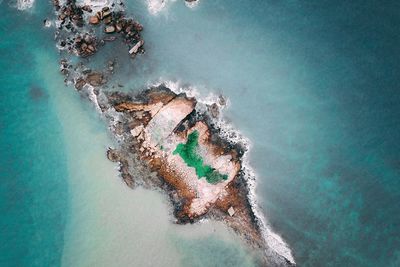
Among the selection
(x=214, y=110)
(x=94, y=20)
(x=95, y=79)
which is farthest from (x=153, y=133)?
(x=94, y=20)

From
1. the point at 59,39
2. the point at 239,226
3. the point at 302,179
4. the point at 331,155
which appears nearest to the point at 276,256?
the point at 239,226

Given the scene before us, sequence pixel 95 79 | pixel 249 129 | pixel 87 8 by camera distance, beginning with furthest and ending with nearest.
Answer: pixel 249 129 → pixel 95 79 → pixel 87 8

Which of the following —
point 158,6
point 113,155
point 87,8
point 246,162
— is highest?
point 158,6

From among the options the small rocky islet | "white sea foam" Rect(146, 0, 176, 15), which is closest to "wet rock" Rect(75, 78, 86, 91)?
the small rocky islet

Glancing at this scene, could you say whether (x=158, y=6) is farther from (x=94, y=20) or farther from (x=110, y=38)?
(x=94, y=20)

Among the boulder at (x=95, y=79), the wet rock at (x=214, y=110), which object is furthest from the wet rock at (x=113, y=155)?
the wet rock at (x=214, y=110)

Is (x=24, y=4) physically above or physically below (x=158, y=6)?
below
